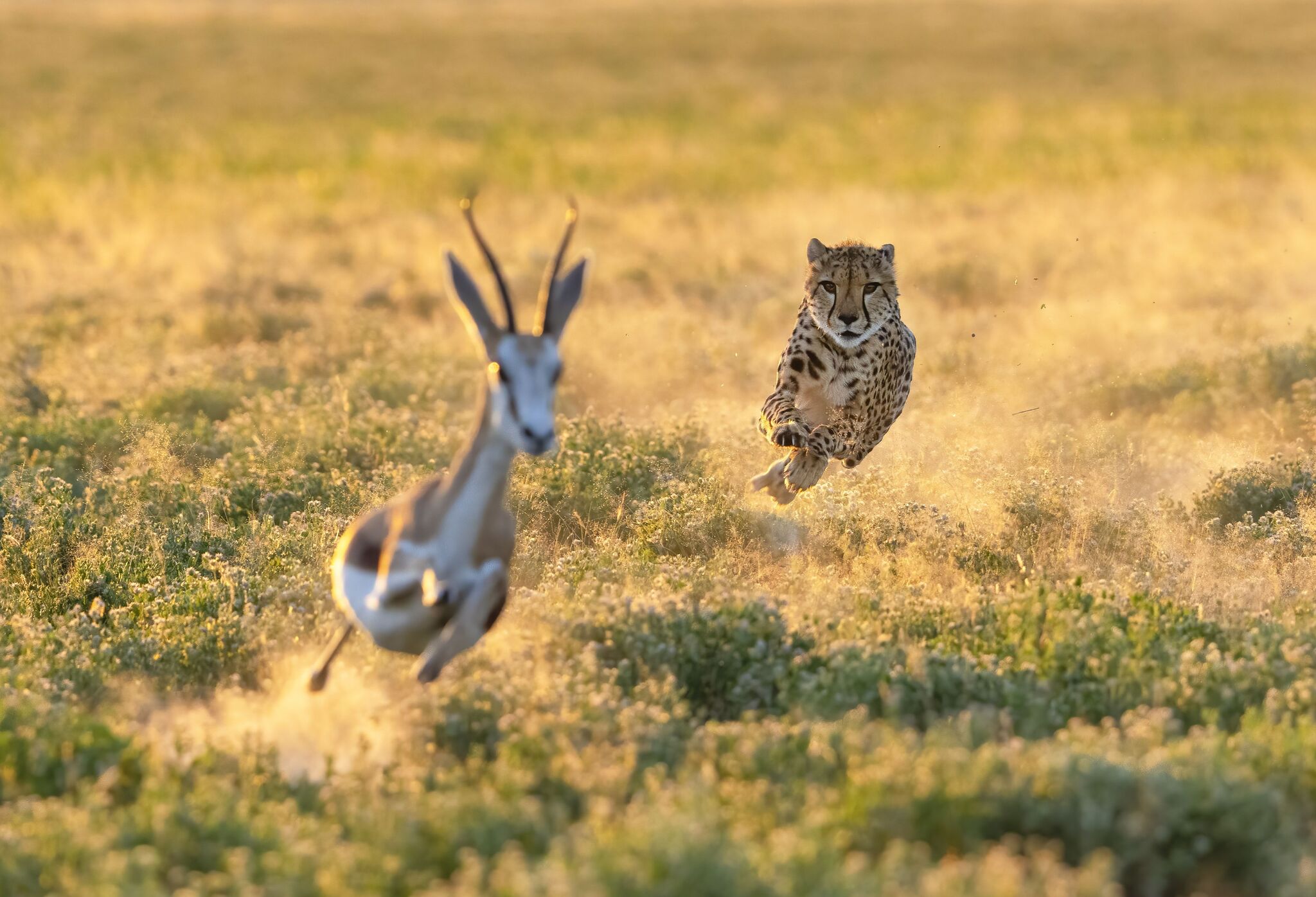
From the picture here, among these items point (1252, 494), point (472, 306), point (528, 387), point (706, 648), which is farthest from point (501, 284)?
point (1252, 494)

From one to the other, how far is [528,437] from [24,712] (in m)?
2.43

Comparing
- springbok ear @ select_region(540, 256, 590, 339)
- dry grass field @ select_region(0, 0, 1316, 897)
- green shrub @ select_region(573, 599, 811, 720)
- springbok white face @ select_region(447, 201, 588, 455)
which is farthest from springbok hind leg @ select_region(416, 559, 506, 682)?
green shrub @ select_region(573, 599, 811, 720)

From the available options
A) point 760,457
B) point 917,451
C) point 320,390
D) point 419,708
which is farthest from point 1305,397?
point 419,708

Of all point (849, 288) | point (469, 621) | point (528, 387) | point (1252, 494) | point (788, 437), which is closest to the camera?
point (528, 387)

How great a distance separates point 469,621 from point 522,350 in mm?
988

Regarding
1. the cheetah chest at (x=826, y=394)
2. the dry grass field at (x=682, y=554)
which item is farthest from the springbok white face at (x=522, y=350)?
the cheetah chest at (x=826, y=394)

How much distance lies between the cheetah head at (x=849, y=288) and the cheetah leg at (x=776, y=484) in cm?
79

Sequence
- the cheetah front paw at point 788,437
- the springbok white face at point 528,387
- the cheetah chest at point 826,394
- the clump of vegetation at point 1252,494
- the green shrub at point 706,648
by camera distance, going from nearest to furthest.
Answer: the springbok white face at point 528,387
the green shrub at point 706,648
the cheetah front paw at point 788,437
the cheetah chest at point 826,394
the clump of vegetation at point 1252,494

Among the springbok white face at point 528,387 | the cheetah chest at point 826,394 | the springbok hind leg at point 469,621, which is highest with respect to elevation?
the springbok white face at point 528,387

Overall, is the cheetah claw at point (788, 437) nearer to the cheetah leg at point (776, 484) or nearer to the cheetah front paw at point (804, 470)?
the cheetah front paw at point (804, 470)

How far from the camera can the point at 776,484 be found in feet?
32.0

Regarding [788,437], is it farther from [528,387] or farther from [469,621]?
[528,387]

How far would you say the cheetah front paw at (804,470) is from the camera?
9.55 metres

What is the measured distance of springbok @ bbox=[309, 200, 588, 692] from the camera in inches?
232
